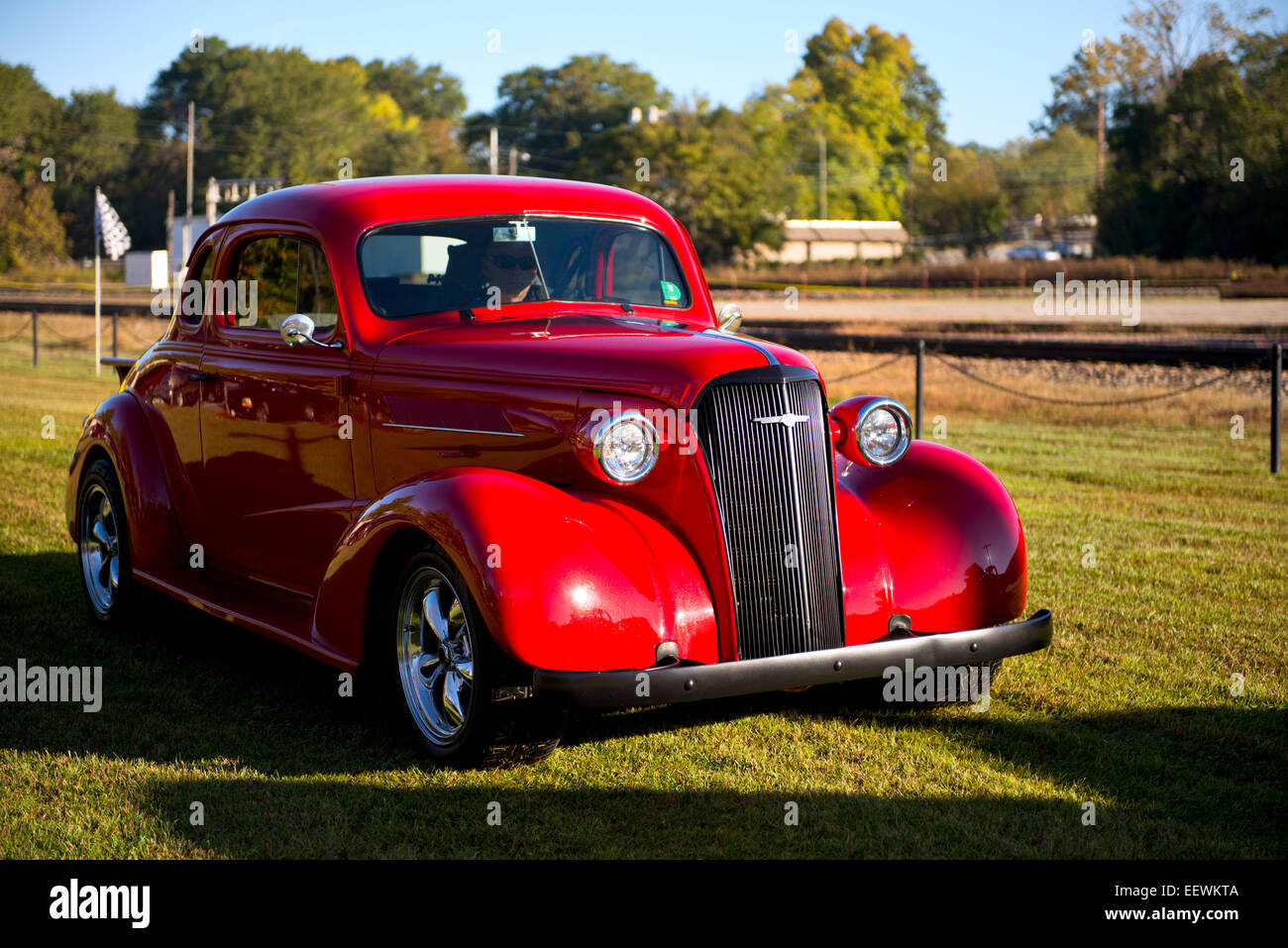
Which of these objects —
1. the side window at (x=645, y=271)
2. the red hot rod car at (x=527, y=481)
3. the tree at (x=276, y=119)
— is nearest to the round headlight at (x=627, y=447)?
the red hot rod car at (x=527, y=481)

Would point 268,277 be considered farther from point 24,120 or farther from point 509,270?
point 24,120

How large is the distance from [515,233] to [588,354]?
1.03 metres

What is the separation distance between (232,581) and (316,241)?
5.16 ft

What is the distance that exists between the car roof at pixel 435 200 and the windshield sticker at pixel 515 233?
8 cm

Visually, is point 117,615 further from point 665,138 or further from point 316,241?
point 665,138

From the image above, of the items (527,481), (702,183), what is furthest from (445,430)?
(702,183)

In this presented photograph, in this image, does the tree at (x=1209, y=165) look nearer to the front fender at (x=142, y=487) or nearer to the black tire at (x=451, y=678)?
the front fender at (x=142, y=487)

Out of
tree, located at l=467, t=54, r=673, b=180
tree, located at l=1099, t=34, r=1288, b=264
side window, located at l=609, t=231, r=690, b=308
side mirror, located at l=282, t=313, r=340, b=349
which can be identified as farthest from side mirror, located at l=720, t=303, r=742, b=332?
tree, located at l=467, t=54, r=673, b=180

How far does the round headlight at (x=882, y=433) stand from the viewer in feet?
16.8

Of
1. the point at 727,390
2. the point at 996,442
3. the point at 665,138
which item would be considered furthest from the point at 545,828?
the point at 665,138

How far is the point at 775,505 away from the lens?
445cm

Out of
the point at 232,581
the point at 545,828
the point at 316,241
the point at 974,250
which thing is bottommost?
the point at 545,828

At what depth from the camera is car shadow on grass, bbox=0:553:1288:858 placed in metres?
3.93
